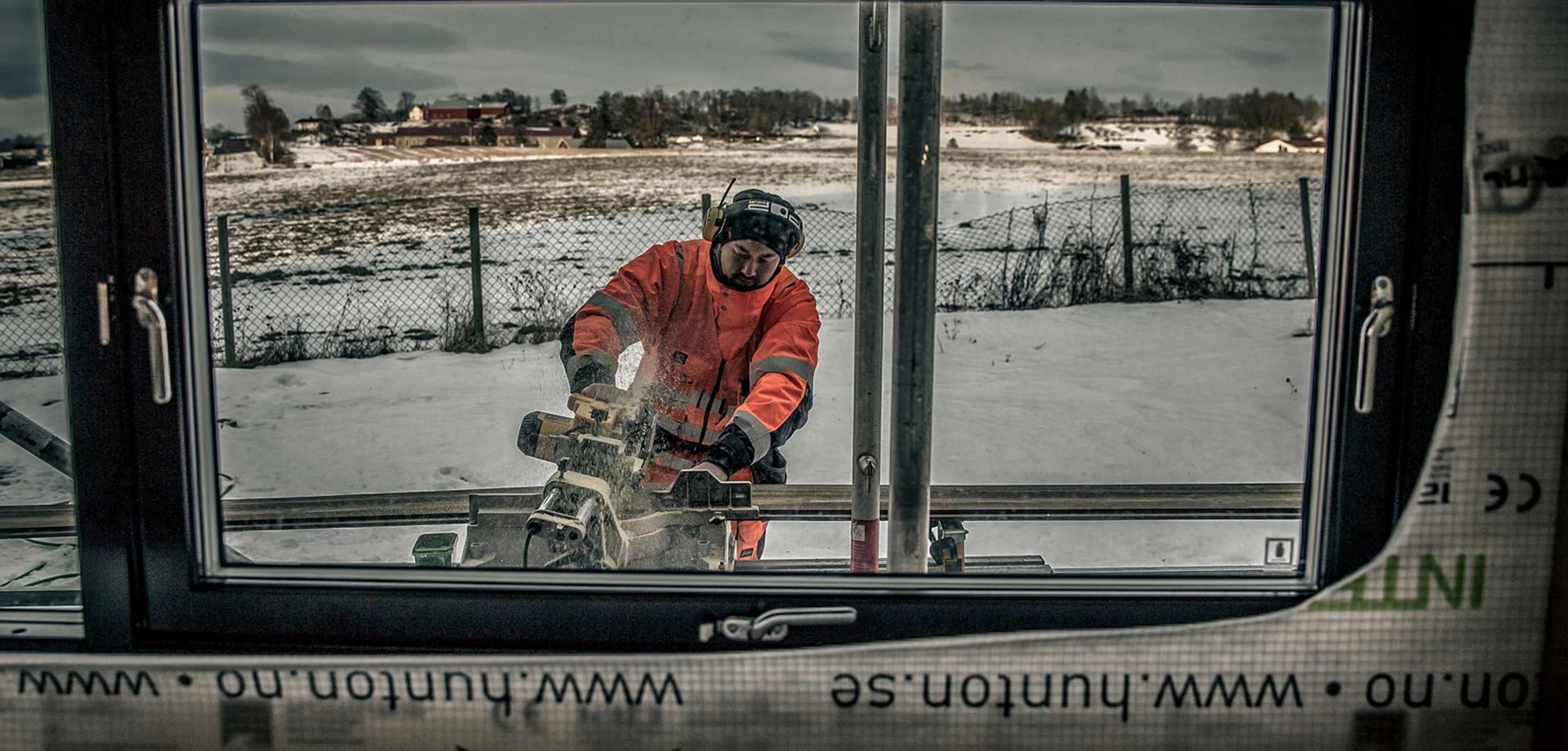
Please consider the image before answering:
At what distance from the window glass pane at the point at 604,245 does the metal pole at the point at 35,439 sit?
248 mm

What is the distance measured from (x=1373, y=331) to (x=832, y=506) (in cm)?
115

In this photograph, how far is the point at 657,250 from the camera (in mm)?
2432

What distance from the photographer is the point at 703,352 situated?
2.52 m

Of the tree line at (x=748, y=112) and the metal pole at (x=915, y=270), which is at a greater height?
the tree line at (x=748, y=112)

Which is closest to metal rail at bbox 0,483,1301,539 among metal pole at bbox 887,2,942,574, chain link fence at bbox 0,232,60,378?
chain link fence at bbox 0,232,60,378

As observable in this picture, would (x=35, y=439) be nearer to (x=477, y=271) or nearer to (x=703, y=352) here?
(x=477, y=271)

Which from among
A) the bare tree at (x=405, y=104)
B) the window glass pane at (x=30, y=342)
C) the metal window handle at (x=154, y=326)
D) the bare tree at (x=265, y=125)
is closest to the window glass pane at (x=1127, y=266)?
the bare tree at (x=405, y=104)

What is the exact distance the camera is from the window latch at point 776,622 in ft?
5.95

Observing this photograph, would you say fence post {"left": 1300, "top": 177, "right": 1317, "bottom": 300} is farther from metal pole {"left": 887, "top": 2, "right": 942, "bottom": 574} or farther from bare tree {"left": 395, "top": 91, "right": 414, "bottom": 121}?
bare tree {"left": 395, "top": 91, "right": 414, "bottom": 121}

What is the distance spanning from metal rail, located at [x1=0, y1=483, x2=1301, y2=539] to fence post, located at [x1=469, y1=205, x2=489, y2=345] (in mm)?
318

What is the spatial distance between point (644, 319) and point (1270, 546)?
3.96ft

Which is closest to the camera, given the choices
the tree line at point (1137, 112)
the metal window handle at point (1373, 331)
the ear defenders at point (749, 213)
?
the metal window handle at point (1373, 331)

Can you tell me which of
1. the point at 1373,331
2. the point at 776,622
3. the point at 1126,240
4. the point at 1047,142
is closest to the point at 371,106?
the point at 776,622

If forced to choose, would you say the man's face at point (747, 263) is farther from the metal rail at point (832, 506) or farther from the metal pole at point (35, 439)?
the metal pole at point (35, 439)
